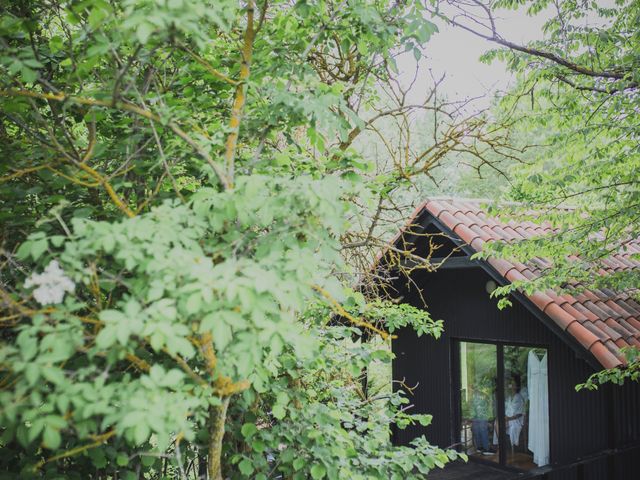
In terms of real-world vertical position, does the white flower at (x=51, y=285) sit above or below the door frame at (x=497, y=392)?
above

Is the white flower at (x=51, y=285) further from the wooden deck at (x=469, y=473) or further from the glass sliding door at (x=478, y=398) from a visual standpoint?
the glass sliding door at (x=478, y=398)

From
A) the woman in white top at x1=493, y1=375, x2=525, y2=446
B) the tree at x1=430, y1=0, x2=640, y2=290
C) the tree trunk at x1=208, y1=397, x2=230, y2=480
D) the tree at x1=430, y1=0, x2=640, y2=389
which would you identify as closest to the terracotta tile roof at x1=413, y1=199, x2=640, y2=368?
the tree at x1=430, y1=0, x2=640, y2=389

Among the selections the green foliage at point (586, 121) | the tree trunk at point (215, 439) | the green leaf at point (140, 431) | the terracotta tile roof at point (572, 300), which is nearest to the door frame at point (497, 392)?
the terracotta tile roof at point (572, 300)

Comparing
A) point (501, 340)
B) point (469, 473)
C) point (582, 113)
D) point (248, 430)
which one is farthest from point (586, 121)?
point (469, 473)

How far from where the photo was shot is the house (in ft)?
17.9

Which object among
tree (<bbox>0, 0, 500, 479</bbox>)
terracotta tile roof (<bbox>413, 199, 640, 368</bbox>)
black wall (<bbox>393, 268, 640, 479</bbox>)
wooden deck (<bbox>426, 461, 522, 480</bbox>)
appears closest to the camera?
tree (<bbox>0, 0, 500, 479</bbox>)

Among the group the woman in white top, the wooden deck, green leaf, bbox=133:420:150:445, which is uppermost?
green leaf, bbox=133:420:150:445

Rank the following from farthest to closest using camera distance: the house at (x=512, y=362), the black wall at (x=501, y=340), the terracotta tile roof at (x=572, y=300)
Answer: the black wall at (x=501, y=340), the house at (x=512, y=362), the terracotta tile roof at (x=572, y=300)

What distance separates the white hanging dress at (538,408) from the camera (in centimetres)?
650

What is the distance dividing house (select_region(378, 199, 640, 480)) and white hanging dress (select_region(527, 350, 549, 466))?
0.04 feet

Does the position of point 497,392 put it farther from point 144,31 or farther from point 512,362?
point 144,31

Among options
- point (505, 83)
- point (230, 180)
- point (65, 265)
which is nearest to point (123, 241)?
point (65, 265)

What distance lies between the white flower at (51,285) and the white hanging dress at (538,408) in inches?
248

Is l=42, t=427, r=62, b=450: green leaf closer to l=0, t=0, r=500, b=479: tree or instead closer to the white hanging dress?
l=0, t=0, r=500, b=479: tree
